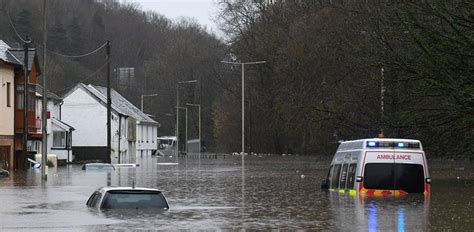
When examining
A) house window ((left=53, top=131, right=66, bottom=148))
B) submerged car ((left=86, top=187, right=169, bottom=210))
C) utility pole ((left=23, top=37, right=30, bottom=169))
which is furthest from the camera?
house window ((left=53, top=131, right=66, bottom=148))

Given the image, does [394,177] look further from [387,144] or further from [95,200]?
[95,200]

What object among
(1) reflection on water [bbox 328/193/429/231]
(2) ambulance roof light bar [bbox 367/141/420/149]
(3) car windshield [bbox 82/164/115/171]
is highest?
Answer: (2) ambulance roof light bar [bbox 367/141/420/149]

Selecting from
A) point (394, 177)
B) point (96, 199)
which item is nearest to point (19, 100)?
point (394, 177)

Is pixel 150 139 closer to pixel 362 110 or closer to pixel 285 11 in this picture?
pixel 285 11

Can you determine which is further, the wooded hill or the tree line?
the wooded hill

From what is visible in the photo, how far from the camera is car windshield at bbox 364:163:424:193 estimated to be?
25578 millimetres

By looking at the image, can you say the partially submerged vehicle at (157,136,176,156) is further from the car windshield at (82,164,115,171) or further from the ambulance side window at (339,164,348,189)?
the ambulance side window at (339,164,348,189)

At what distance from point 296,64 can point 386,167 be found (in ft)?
156

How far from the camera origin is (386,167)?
84.0 ft

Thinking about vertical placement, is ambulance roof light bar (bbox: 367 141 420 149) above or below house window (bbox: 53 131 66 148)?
below

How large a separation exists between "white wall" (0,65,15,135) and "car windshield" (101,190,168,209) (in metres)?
33.7

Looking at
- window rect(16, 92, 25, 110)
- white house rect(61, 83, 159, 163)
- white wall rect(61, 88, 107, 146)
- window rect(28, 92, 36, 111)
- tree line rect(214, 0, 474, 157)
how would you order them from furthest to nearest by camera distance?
white wall rect(61, 88, 107, 146) < white house rect(61, 83, 159, 163) < window rect(28, 92, 36, 111) < window rect(16, 92, 25, 110) < tree line rect(214, 0, 474, 157)

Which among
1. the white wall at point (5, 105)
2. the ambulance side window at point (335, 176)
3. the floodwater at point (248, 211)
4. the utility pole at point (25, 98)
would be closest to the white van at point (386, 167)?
the floodwater at point (248, 211)

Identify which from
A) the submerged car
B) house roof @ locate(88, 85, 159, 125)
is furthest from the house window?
the submerged car
